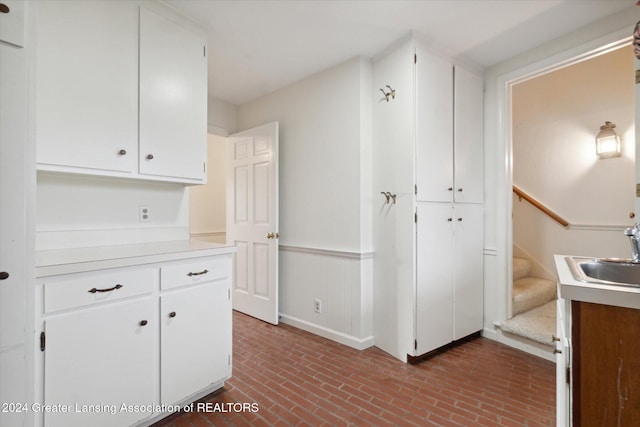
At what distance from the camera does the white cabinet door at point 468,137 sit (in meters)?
2.54

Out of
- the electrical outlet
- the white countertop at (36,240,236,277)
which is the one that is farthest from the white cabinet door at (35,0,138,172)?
the white countertop at (36,240,236,277)

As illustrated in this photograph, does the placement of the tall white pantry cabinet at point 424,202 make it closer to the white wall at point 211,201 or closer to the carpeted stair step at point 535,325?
the carpeted stair step at point 535,325

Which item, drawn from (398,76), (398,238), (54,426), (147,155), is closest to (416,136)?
(398,76)

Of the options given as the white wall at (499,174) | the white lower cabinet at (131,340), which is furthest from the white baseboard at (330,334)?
the white wall at (499,174)

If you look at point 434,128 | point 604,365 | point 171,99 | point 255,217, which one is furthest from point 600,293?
point 255,217

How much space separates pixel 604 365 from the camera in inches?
36.4

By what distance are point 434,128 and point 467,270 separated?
1.29 metres

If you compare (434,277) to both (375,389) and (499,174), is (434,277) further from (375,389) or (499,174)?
(499,174)

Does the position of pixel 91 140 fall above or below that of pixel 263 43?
below

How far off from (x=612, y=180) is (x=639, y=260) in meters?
2.17

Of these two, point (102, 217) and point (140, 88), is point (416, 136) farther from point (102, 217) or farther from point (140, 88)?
point (102, 217)

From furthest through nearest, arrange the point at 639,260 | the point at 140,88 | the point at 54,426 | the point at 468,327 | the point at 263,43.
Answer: the point at 468,327
the point at 263,43
the point at 140,88
the point at 639,260
the point at 54,426

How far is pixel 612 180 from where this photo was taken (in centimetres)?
287

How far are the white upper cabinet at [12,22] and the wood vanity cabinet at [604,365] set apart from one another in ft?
6.84
